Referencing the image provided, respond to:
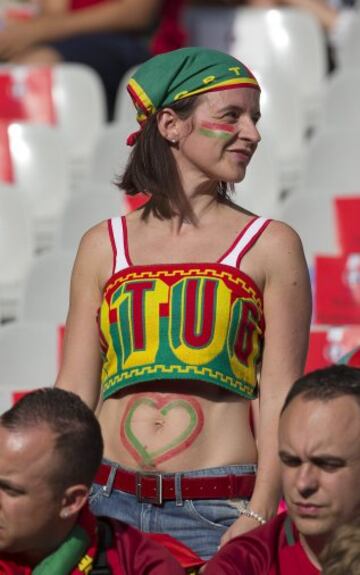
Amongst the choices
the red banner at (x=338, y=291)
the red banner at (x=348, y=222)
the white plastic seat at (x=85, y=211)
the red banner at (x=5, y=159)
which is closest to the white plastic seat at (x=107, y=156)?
the red banner at (x=5, y=159)

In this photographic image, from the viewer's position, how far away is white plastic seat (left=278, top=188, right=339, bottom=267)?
17.7 ft

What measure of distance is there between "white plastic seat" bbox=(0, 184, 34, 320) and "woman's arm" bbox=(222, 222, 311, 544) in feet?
8.90

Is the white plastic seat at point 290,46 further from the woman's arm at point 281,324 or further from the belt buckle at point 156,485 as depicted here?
the belt buckle at point 156,485

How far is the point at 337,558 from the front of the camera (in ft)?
7.39

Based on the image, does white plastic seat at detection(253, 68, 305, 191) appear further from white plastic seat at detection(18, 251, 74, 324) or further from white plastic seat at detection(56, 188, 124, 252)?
white plastic seat at detection(18, 251, 74, 324)

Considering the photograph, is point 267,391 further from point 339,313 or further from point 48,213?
point 48,213

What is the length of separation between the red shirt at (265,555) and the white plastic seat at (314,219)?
107 inches

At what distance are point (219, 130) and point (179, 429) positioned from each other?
1.87 ft

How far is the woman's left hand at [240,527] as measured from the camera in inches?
115

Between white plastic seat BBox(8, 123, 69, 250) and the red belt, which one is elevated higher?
white plastic seat BBox(8, 123, 69, 250)

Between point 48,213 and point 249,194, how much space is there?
898mm

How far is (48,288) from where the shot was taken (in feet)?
17.3

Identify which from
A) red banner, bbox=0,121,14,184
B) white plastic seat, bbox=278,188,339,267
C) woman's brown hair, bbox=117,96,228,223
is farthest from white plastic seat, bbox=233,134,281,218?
woman's brown hair, bbox=117,96,228,223

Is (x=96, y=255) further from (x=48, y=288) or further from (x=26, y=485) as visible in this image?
(x=48, y=288)
